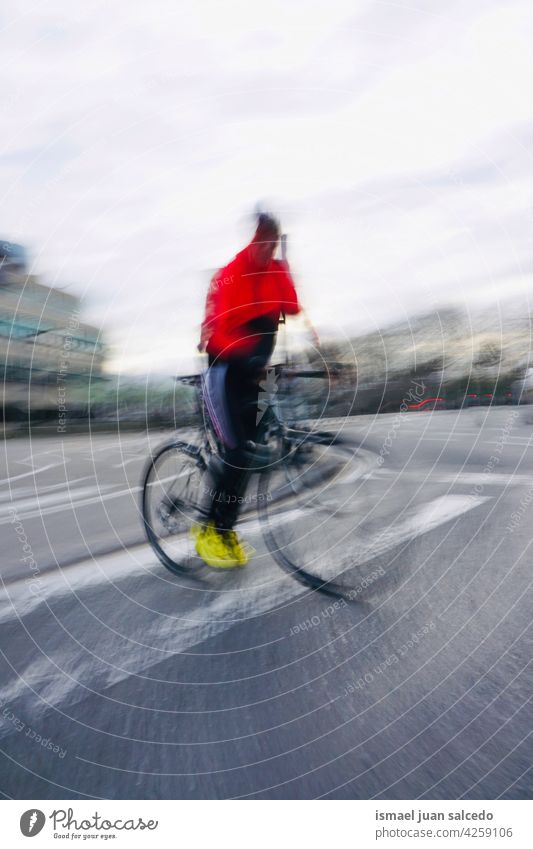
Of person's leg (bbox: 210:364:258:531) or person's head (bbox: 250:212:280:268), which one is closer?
person's head (bbox: 250:212:280:268)

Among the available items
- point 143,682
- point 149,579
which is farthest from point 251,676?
point 149,579

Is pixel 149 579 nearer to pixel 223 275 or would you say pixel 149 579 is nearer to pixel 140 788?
pixel 223 275

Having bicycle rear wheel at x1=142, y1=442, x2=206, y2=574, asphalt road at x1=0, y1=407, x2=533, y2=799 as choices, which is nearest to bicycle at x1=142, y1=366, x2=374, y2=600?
bicycle rear wheel at x1=142, y1=442, x2=206, y2=574

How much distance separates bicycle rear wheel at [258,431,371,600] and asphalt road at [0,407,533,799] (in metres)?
0.09

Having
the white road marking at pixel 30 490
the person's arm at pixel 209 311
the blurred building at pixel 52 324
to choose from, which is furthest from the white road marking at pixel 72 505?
the person's arm at pixel 209 311

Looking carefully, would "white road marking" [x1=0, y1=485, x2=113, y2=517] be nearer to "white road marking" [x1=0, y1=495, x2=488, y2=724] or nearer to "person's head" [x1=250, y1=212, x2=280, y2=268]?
"white road marking" [x1=0, y1=495, x2=488, y2=724]

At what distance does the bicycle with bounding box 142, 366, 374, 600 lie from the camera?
3.89 metres

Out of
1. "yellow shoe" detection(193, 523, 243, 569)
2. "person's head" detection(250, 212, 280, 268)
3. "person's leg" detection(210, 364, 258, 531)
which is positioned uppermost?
"person's head" detection(250, 212, 280, 268)

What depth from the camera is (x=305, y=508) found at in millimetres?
4098

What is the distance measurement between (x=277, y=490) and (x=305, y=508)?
10.3 inches

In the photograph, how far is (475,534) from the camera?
4719 mm

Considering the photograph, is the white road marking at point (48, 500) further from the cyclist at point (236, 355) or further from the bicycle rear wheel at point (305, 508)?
the bicycle rear wheel at point (305, 508)

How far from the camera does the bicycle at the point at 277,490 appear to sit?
389cm

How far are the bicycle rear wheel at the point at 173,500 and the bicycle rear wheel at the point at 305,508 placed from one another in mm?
446
